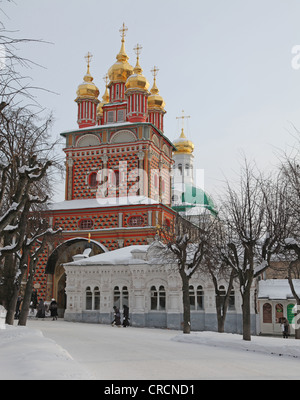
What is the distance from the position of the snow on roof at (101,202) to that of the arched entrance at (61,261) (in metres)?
3.43

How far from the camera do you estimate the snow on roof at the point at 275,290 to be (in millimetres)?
25922

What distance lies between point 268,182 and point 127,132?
21065 millimetres

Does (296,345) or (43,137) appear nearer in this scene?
(296,345)

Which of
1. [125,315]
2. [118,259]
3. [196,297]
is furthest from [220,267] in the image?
[118,259]

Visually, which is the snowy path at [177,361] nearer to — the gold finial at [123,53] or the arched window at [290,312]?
the arched window at [290,312]

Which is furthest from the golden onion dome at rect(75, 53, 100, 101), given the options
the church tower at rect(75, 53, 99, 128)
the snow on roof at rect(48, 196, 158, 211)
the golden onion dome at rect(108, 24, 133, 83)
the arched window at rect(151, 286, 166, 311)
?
the arched window at rect(151, 286, 166, 311)

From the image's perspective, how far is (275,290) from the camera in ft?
87.4

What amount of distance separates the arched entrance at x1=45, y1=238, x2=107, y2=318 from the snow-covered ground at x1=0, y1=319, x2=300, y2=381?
58.8ft

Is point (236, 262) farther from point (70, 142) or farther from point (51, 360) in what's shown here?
point (70, 142)

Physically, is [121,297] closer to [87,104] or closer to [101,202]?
[101,202]

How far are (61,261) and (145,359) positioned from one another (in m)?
23.3

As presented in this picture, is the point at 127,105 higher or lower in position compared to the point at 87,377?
higher

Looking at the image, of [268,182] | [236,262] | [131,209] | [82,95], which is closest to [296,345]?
[236,262]

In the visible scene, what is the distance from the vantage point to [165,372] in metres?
8.54
